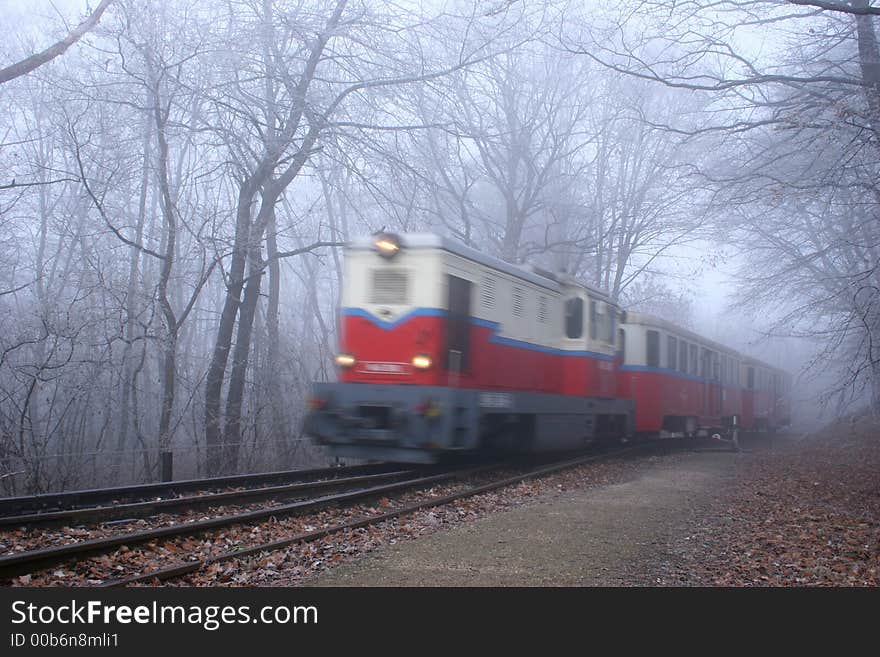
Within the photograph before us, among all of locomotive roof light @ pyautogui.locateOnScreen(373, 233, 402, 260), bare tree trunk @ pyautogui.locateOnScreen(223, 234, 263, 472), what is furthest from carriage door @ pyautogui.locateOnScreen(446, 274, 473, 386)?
bare tree trunk @ pyautogui.locateOnScreen(223, 234, 263, 472)

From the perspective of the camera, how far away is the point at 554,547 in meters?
7.66

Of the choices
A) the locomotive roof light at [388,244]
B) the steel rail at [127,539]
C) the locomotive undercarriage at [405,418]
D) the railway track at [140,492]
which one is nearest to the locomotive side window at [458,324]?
the locomotive undercarriage at [405,418]

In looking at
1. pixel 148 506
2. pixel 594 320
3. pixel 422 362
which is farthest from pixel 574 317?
pixel 148 506

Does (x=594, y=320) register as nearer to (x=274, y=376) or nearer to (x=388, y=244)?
(x=388, y=244)

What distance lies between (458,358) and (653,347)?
885 centimetres

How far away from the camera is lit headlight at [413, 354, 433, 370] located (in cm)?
1118

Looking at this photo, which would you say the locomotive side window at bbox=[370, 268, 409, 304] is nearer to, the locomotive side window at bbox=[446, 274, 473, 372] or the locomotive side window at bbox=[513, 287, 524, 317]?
the locomotive side window at bbox=[446, 274, 473, 372]

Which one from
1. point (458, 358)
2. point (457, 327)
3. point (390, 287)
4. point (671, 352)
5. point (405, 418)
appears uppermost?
point (390, 287)

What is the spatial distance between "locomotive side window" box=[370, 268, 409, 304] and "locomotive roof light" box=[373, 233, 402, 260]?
0.28m

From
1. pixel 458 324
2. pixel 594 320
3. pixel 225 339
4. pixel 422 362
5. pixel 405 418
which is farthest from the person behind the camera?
pixel 225 339

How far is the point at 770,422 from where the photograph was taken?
33.0 m

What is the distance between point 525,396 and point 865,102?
711 cm

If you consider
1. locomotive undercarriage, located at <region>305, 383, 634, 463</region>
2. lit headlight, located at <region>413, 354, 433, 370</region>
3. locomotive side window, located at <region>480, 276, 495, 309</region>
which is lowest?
locomotive undercarriage, located at <region>305, 383, 634, 463</region>
